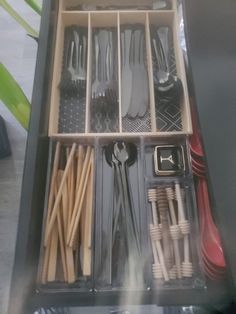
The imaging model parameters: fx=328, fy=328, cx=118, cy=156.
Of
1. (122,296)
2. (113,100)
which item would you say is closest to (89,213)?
(122,296)

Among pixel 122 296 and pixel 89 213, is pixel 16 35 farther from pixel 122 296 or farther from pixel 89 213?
pixel 122 296

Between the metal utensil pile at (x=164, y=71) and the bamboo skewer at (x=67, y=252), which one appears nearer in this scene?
the bamboo skewer at (x=67, y=252)

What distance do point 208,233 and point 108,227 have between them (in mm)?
201

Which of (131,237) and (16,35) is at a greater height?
(16,35)

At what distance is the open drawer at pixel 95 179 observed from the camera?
552mm

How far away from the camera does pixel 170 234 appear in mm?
655

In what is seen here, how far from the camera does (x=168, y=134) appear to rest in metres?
0.77

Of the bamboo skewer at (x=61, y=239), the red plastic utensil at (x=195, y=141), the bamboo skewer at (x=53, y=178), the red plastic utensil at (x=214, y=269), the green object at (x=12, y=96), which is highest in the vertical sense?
the green object at (x=12, y=96)

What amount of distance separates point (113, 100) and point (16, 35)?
0.68 m

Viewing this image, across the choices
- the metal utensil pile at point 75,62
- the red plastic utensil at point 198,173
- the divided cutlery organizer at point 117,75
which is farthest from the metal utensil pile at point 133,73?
the red plastic utensil at point 198,173


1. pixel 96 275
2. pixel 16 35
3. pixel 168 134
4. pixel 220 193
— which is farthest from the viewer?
pixel 16 35

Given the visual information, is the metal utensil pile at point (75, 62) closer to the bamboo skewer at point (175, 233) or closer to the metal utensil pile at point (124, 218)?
the metal utensil pile at point (124, 218)

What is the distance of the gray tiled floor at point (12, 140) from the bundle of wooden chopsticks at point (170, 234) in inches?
14.6

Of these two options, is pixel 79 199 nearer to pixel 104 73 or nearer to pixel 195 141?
pixel 195 141
